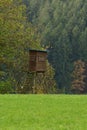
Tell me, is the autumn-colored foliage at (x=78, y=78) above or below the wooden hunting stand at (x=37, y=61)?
below

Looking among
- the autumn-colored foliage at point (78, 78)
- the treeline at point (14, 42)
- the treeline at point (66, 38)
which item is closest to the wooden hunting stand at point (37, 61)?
the treeline at point (14, 42)

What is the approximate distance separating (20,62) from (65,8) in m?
63.9

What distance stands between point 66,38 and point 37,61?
55.1 m

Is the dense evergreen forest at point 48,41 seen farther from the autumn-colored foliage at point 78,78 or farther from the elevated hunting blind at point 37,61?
the elevated hunting blind at point 37,61

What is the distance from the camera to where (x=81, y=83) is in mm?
77812

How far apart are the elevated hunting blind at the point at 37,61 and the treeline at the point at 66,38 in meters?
41.5
